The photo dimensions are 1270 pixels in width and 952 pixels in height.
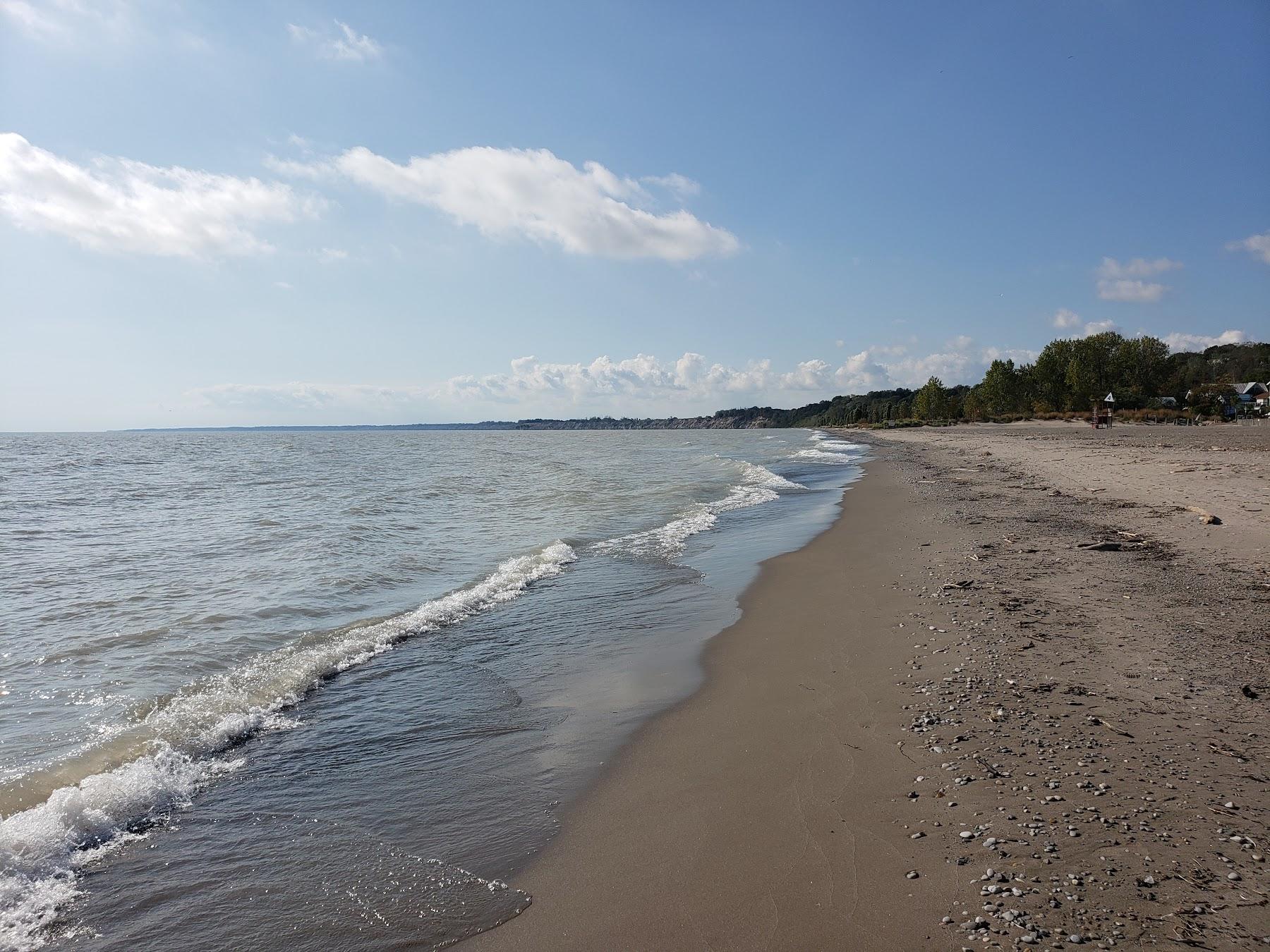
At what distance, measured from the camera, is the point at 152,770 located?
16.0 feet

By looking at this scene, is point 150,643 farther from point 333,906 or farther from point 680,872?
point 680,872

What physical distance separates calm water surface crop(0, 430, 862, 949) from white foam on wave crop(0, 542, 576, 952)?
0.02m

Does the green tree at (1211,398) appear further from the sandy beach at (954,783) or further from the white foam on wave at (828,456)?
the sandy beach at (954,783)

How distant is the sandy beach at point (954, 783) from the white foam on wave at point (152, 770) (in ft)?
8.63

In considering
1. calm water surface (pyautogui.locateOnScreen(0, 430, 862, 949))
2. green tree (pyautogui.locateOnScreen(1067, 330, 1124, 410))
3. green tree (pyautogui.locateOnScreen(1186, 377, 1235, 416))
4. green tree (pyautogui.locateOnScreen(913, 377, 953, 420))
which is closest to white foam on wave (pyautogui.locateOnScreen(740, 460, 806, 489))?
calm water surface (pyautogui.locateOnScreen(0, 430, 862, 949))

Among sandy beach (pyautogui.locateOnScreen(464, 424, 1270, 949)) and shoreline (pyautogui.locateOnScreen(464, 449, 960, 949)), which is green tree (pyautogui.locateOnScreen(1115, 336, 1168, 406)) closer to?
sandy beach (pyautogui.locateOnScreen(464, 424, 1270, 949))

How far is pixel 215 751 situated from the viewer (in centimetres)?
537

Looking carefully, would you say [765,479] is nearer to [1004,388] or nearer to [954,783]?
[954,783]

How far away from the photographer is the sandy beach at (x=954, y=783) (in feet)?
10.00

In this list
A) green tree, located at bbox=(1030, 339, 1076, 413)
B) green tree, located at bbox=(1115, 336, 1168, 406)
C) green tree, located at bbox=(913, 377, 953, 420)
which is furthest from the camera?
green tree, located at bbox=(913, 377, 953, 420)

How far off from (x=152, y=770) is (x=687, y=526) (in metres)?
12.8

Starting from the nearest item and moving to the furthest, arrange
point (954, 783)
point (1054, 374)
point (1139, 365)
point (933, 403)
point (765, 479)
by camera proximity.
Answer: point (954, 783) → point (765, 479) → point (1139, 365) → point (1054, 374) → point (933, 403)

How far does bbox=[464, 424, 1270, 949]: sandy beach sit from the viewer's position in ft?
10.00

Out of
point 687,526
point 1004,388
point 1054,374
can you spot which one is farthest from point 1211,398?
point 687,526
